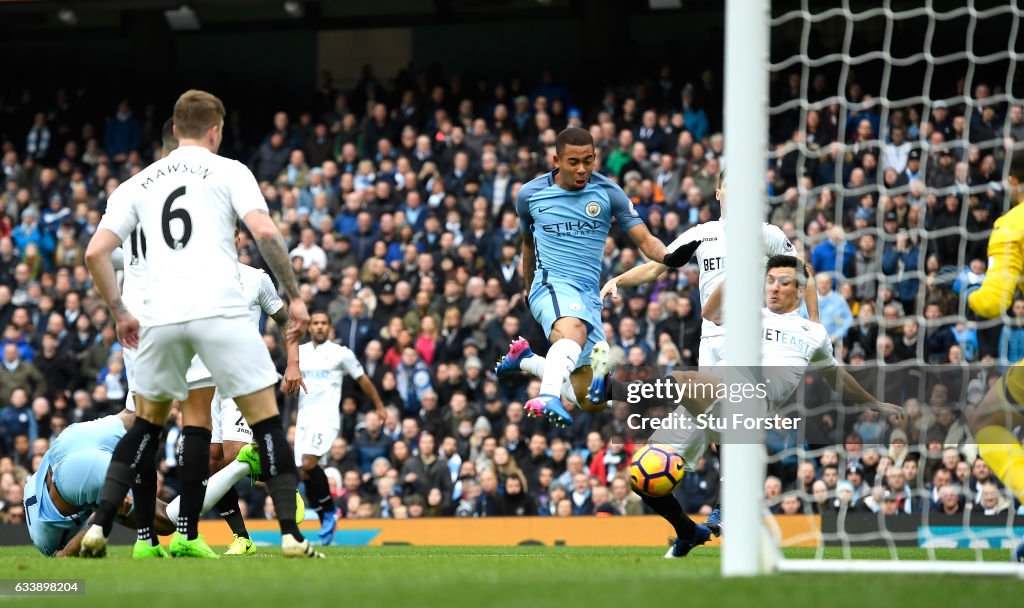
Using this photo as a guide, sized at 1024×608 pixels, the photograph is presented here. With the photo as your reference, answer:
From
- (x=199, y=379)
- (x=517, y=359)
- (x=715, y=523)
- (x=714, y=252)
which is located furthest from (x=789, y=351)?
(x=199, y=379)

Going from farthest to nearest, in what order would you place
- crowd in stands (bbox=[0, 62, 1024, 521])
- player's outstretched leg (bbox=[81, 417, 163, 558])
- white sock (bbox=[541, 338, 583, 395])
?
crowd in stands (bbox=[0, 62, 1024, 521]) < white sock (bbox=[541, 338, 583, 395]) < player's outstretched leg (bbox=[81, 417, 163, 558])

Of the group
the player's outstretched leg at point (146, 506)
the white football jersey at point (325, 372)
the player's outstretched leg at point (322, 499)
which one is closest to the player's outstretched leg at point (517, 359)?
the player's outstretched leg at point (146, 506)

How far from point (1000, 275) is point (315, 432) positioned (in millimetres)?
8187

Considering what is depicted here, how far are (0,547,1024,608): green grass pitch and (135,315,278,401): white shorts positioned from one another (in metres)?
0.92

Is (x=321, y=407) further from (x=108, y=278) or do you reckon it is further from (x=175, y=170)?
(x=175, y=170)

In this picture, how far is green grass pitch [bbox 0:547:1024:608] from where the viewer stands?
4.81 m

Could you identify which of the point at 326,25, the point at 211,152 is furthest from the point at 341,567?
the point at 326,25

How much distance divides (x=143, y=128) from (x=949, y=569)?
18338 millimetres

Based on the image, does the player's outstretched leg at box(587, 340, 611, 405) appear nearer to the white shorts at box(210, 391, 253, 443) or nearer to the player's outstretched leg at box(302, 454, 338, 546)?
the white shorts at box(210, 391, 253, 443)

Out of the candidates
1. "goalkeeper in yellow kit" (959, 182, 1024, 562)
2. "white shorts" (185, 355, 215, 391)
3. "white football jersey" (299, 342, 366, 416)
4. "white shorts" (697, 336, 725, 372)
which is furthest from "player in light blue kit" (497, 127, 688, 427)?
"white football jersey" (299, 342, 366, 416)

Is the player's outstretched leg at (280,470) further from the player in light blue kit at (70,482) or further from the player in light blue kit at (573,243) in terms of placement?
the player in light blue kit at (573,243)

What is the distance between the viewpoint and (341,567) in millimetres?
6645

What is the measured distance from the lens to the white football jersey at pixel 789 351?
9164mm

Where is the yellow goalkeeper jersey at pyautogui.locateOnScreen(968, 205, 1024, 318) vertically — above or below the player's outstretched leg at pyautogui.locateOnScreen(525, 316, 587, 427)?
above
